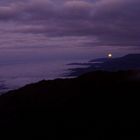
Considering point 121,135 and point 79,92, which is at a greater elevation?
point 79,92

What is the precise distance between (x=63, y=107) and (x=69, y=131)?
135 inches

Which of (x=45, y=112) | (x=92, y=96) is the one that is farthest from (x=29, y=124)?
(x=92, y=96)

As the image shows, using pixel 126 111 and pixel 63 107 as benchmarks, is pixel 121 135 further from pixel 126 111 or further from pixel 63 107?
pixel 63 107

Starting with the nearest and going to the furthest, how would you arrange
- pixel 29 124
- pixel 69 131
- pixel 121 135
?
1. pixel 121 135
2. pixel 69 131
3. pixel 29 124

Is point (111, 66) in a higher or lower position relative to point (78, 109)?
higher

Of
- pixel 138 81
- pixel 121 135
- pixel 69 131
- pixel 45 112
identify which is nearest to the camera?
pixel 121 135

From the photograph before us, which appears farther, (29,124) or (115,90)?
(115,90)

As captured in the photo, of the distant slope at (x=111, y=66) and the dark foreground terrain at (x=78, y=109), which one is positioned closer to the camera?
the dark foreground terrain at (x=78, y=109)

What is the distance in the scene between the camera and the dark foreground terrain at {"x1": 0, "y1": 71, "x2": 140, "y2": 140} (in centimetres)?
1759

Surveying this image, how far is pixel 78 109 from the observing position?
803 inches

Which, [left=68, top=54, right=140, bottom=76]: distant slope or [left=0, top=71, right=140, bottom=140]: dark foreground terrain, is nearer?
[left=0, top=71, right=140, bottom=140]: dark foreground terrain

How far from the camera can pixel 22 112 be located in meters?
22.0

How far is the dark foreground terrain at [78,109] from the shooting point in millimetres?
17594

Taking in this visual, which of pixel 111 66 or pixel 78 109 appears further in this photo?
pixel 111 66
